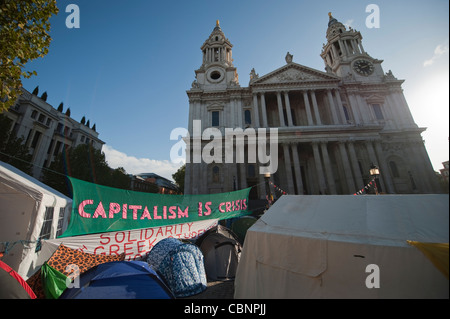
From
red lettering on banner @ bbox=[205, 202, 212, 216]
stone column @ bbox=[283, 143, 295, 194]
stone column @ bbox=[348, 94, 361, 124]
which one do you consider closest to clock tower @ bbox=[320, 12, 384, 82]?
stone column @ bbox=[348, 94, 361, 124]

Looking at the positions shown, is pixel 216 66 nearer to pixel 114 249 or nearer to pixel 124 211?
pixel 124 211

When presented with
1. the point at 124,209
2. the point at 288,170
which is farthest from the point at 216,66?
the point at 124,209

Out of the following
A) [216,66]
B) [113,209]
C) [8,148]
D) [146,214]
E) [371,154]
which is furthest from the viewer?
[216,66]

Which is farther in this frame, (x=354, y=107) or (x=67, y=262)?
(x=354, y=107)

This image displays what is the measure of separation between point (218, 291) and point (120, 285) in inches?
123

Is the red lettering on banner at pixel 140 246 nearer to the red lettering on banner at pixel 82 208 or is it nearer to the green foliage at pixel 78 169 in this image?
the red lettering on banner at pixel 82 208

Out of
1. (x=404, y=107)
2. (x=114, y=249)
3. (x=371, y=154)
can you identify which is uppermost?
(x=404, y=107)

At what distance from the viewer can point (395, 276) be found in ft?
8.91

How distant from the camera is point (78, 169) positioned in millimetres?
22359

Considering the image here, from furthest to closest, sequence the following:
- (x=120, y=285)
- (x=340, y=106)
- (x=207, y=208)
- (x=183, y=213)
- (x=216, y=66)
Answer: (x=216, y=66) → (x=340, y=106) → (x=207, y=208) → (x=183, y=213) → (x=120, y=285)

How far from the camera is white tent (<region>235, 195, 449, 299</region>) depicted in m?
2.65

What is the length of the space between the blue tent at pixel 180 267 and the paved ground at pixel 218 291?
0.18m

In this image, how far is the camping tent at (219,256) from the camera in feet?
20.8
